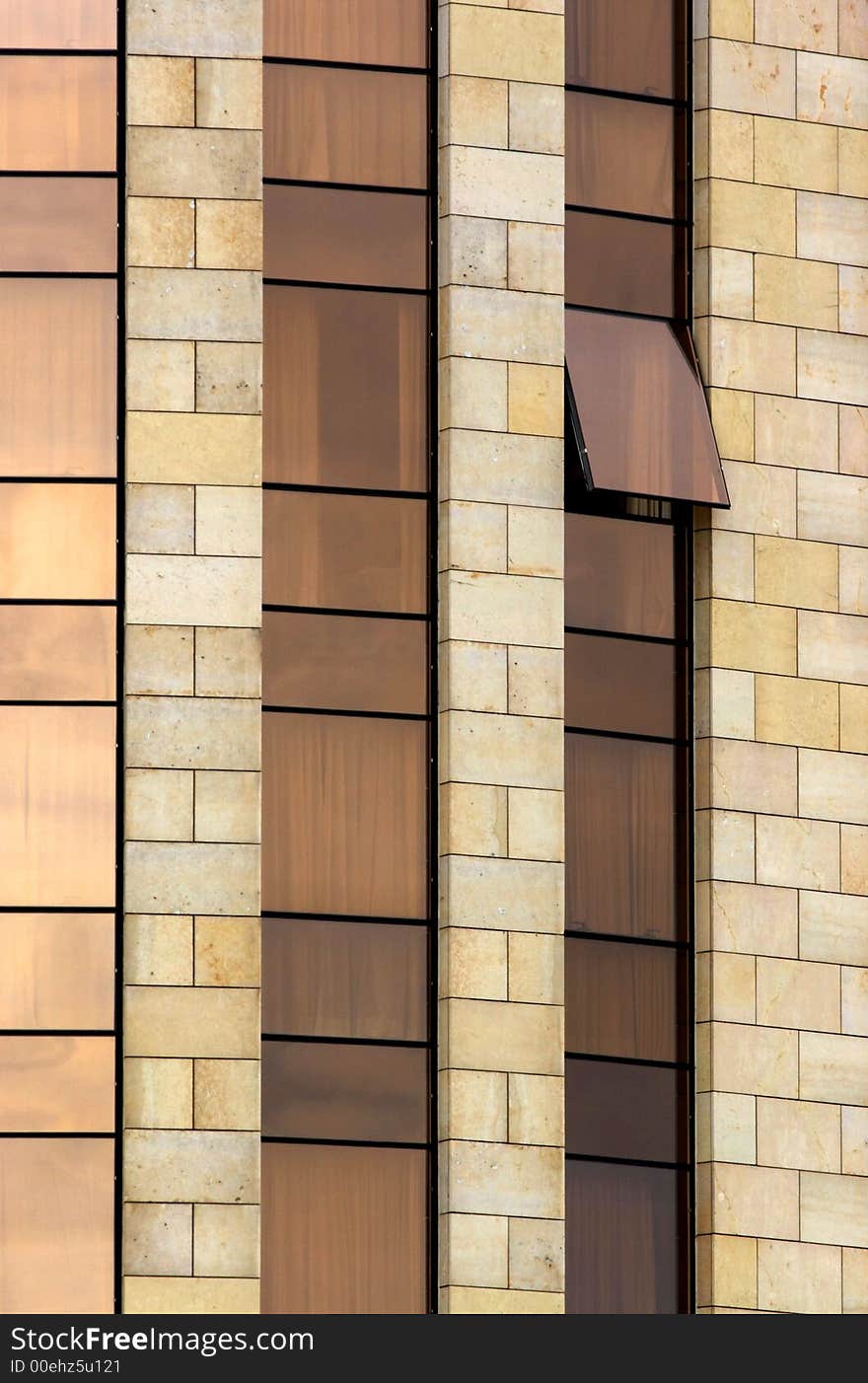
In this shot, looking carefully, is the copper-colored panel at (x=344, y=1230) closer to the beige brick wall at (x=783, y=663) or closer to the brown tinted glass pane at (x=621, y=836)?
the beige brick wall at (x=783, y=663)

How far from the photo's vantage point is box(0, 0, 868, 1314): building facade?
35844 mm

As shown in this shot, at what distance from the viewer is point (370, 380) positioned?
123ft

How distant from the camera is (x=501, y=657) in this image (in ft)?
121

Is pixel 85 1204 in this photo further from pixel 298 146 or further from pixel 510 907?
pixel 298 146

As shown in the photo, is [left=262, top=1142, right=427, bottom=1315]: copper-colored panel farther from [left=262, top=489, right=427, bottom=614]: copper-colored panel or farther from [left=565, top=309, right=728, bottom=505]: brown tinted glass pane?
[left=565, top=309, right=728, bottom=505]: brown tinted glass pane

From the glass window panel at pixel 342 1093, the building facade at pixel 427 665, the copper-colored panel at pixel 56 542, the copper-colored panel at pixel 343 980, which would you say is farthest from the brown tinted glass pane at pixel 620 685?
the copper-colored panel at pixel 56 542

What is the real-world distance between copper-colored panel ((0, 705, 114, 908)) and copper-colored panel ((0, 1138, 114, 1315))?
2535mm

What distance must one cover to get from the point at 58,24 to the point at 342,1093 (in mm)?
11630

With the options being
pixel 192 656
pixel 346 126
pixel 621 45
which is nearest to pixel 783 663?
pixel 192 656

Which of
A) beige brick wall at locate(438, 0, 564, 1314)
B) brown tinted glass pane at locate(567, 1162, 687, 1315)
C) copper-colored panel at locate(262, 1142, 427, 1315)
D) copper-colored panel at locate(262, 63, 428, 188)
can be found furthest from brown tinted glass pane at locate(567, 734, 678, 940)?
copper-colored panel at locate(262, 63, 428, 188)

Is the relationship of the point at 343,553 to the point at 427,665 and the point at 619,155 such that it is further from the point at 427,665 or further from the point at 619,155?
the point at 619,155

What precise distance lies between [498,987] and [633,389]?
665 centimetres

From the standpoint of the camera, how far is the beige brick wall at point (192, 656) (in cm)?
3541

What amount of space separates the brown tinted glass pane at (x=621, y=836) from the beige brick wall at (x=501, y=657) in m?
0.55
